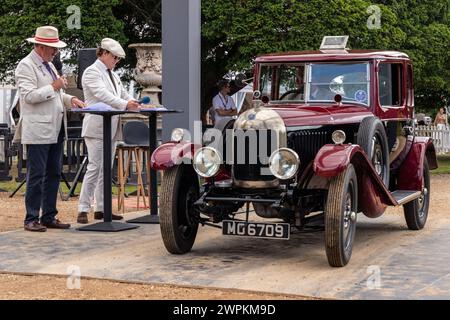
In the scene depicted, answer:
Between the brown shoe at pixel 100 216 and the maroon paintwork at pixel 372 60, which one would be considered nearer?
the maroon paintwork at pixel 372 60

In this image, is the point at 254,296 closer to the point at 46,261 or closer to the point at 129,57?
the point at 46,261

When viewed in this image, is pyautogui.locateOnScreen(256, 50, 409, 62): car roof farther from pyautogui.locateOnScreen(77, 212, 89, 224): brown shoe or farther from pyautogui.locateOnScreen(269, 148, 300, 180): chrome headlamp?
pyautogui.locateOnScreen(77, 212, 89, 224): brown shoe

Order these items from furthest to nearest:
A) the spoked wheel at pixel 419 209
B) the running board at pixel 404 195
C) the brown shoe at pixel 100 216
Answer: the brown shoe at pixel 100 216
the spoked wheel at pixel 419 209
the running board at pixel 404 195

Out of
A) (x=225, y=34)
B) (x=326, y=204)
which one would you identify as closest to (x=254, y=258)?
(x=326, y=204)

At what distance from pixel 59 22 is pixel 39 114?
1145 cm

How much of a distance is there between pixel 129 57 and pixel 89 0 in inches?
79.5

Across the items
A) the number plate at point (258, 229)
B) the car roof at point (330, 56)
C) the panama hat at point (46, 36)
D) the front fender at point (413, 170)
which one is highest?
the panama hat at point (46, 36)

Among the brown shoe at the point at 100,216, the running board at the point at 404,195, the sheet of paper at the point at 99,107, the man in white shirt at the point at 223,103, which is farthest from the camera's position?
the man in white shirt at the point at 223,103

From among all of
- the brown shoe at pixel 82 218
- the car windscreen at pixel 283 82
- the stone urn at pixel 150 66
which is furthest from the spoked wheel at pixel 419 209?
the stone urn at pixel 150 66

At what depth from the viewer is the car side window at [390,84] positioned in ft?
28.7

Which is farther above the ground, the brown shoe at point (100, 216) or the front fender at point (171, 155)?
the front fender at point (171, 155)

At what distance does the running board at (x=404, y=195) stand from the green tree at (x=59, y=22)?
471 inches

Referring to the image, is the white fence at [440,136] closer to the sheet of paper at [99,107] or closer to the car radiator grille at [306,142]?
the sheet of paper at [99,107]

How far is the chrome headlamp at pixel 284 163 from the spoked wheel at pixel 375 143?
2.91 feet
